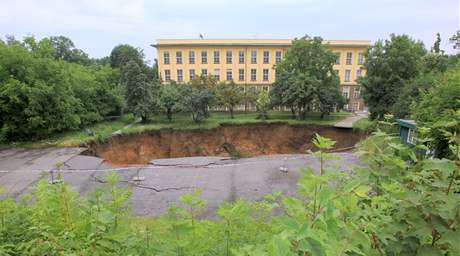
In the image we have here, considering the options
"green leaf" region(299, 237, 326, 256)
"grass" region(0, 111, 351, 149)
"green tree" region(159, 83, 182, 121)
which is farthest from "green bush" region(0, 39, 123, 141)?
"green leaf" region(299, 237, 326, 256)

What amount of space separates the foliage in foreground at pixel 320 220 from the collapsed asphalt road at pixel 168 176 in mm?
4865

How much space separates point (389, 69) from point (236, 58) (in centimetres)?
2042

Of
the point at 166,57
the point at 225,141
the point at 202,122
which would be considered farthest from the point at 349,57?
the point at 166,57

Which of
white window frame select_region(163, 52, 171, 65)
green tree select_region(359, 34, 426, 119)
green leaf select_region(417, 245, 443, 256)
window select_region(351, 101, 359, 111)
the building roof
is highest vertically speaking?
the building roof

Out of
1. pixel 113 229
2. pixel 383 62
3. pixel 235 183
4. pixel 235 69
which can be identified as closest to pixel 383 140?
pixel 113 229

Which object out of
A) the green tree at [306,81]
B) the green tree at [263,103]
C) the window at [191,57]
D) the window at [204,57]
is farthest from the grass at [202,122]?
the window at [204,57]

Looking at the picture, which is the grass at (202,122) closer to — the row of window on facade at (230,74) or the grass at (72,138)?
the grass at (72,138)

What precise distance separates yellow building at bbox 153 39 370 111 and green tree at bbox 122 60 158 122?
14.2 m

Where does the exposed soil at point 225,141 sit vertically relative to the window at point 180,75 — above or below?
below

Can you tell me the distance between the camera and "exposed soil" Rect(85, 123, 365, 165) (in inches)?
687

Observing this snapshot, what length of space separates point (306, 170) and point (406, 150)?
873 millimetres

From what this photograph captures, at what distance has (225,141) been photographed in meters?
20.7

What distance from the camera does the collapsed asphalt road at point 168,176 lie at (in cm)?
780

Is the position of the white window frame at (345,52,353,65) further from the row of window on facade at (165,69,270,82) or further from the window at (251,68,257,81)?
the window at (251,68,257,81)
